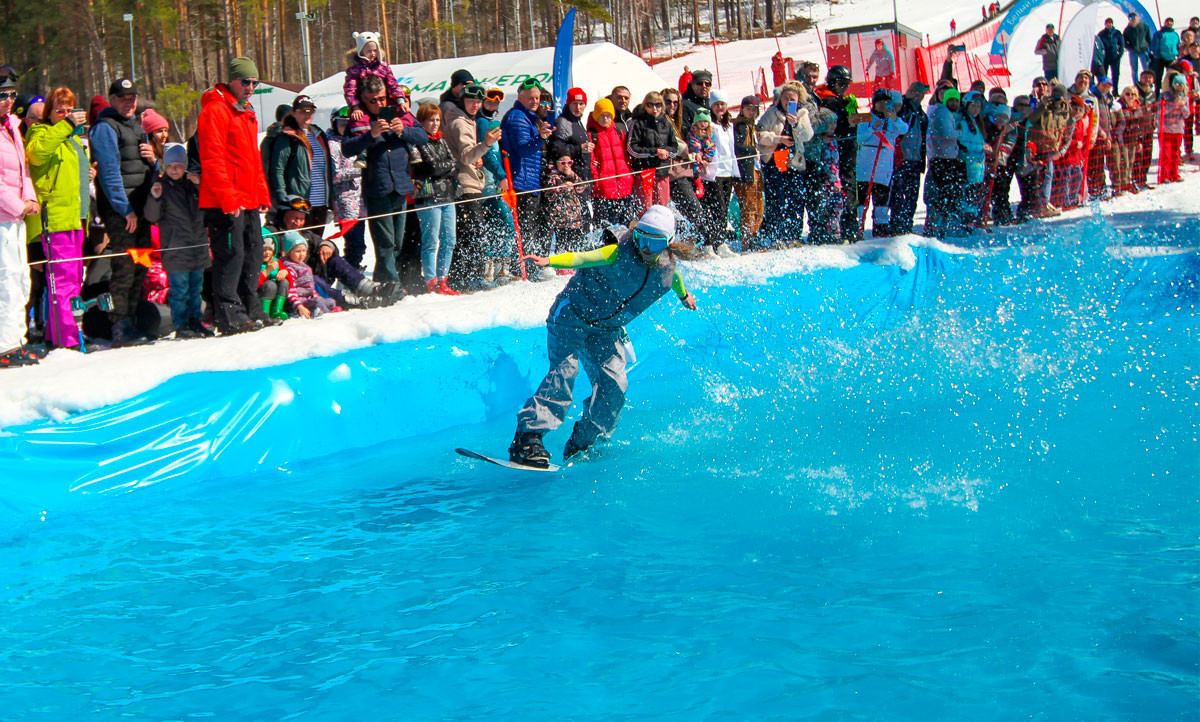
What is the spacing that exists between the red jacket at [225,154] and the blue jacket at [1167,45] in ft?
46.4

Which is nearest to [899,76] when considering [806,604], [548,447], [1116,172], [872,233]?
[1116,172]

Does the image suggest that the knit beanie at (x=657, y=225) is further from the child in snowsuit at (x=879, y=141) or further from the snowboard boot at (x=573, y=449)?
the child in snowsuit at (x=879, y=141)

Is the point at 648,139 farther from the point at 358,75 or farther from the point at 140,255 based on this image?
the point at 140,255

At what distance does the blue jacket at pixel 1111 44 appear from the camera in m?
17.8

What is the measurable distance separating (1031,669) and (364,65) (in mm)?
6798

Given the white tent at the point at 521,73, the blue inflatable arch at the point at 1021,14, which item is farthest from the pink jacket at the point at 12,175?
the blue inflatable arch at the point at 1021,14

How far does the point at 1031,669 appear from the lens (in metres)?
3.49

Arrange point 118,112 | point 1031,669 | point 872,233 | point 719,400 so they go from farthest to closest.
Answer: point 872,233 → point 719,400 → point 118,112 → point 1031,669

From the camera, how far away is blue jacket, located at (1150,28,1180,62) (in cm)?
1562

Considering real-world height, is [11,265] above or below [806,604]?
above

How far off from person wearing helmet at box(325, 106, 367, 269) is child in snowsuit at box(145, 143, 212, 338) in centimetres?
153

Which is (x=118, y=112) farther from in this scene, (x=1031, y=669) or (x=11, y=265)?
(x=1031, y=669)

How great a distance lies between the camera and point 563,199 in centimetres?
913

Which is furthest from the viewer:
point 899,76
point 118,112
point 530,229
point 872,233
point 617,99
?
point 899,76
